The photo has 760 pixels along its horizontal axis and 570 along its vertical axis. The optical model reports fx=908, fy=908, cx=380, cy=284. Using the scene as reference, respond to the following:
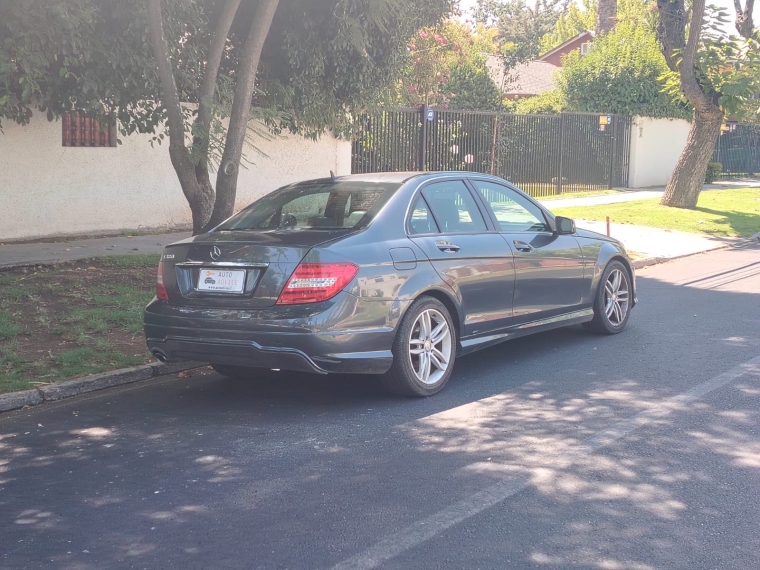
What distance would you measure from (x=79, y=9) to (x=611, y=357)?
6.90m

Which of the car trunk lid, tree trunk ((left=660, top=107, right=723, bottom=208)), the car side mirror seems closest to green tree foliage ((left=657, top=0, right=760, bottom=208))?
tree trunk ((left=660, top=107, right=723, bottom=208))

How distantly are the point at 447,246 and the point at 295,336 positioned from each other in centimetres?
148

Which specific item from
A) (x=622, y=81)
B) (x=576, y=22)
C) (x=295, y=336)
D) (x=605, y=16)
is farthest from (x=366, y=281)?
(x=576, y=22)

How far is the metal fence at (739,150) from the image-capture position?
34469 mm

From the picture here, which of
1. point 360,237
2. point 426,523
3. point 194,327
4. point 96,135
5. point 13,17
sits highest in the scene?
point 13,17

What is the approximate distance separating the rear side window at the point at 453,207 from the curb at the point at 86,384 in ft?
7.72

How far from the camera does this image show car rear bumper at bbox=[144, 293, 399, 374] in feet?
18.7

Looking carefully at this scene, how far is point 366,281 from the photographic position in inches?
231

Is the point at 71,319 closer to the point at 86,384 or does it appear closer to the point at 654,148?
the point at 86,384

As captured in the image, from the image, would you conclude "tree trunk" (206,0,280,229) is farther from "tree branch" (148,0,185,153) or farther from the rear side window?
the rear side window

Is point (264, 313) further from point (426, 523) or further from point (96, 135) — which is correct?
point (96, 135)

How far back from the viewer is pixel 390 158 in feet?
62.4

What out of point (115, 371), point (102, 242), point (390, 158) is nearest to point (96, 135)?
point (102, 242)

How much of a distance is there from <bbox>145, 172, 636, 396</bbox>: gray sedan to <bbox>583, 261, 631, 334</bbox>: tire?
0.76 m
